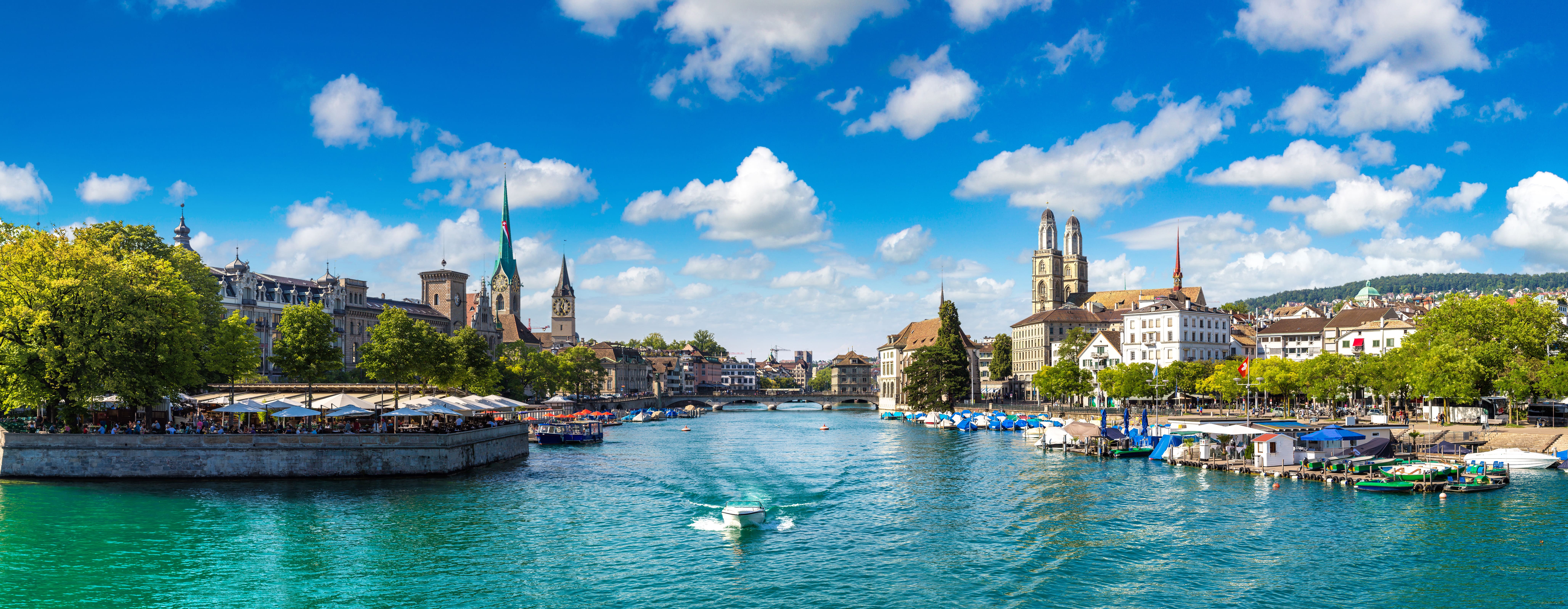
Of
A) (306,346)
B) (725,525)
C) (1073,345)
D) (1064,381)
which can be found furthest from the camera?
(1073,345)

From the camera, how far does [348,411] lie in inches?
2148

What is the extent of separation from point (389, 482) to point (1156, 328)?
112 meters

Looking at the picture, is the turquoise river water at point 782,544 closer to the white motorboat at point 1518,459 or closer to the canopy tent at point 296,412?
the white motorboat at point 1518,459

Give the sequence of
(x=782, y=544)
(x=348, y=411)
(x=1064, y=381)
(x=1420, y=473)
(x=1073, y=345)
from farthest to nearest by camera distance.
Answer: (x=1073, y=345) < (x=1064, y=381) < (x=348, y=411) < (x=1420, y=473) < (x=782, y=544)

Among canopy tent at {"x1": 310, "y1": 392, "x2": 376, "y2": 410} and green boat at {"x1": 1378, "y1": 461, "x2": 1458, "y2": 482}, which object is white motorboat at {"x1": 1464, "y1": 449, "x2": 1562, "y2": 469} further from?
canopy tent at {"x1": 310, "y1": 392, "x2": 376, "y2": 410}

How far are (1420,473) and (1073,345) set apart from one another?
114451 millimetres

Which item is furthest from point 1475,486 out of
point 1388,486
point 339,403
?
point 339,403

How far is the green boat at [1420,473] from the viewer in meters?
49.3

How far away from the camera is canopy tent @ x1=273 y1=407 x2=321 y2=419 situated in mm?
52281

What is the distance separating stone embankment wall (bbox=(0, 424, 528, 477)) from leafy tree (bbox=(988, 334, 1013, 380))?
151 meters

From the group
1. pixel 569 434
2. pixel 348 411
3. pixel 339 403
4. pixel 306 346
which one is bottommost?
pixel 569 434

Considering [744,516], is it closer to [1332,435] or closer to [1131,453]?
[1332,435]

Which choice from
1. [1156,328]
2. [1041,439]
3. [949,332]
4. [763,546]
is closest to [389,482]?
[763,546]

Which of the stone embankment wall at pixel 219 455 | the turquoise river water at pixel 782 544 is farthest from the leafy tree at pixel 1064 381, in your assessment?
the stone embankment wall at pixel 219 455
